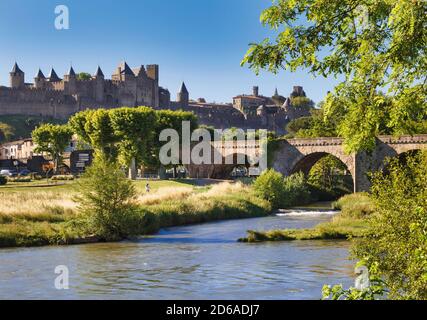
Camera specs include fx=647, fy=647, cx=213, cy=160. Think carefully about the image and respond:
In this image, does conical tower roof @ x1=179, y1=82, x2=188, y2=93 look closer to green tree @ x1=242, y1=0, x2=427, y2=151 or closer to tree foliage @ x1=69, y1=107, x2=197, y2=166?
tree foliage @ x1=69, y1=107, x2=197, y2=166

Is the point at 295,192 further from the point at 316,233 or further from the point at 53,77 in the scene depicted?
the point at 53,77

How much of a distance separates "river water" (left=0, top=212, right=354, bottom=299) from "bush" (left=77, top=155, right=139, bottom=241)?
1379 mm

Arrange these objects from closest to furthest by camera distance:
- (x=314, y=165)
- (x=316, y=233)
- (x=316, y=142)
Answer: (x=316, y=233)
(x=316, y=142)
(x=314, y=165)

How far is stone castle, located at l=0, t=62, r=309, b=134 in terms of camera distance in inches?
5625

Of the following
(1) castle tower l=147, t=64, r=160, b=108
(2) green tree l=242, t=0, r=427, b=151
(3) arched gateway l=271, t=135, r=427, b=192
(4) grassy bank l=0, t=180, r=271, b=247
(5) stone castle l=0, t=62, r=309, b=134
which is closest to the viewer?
(2) green tree l=242, t=0, r=427, b=151

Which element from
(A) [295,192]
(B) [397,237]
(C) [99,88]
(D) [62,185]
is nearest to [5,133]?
(C) [99,88]

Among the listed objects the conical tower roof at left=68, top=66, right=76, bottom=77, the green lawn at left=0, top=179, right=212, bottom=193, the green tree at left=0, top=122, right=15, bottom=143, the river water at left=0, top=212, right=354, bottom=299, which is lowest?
the river water at left=0, top=212, right=354, bottom=299

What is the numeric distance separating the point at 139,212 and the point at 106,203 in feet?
9.66

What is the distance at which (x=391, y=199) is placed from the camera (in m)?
14.3

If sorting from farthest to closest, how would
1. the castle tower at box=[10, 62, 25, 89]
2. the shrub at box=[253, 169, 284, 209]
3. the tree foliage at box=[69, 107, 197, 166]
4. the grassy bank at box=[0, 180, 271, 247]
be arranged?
the castle tower at box=[10, 62, 25, 89] → the tree foliage at box=[69, 107, 197, 166] → the shrub at box=[253, 169, 284, 209] → the grassy bank at box=[0, 180, 271, 247]

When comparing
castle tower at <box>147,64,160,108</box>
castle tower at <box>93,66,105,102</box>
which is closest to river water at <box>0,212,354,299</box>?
castle tower at <box>93,66,105,102</box>

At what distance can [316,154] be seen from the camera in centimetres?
6278

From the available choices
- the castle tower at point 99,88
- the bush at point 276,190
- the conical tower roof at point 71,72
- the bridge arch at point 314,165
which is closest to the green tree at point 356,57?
the bush at point 276,190

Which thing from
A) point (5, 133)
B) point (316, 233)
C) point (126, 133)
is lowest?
→ point (316, 233)
